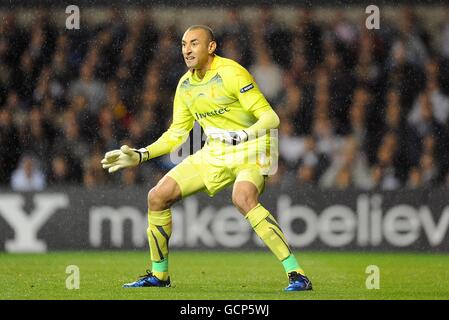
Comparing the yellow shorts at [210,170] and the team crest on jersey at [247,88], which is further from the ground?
the team crest on jersey at [247,88]

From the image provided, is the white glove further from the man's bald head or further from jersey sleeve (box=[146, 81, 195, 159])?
the man's bald head

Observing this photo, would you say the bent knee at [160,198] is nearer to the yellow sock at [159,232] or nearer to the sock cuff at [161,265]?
the yellow sock at [159,232]

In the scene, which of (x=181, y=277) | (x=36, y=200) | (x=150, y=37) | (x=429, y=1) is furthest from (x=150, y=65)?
(x=181, y=277)

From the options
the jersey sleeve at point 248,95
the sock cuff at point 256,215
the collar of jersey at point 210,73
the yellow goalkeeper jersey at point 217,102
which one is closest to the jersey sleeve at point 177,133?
the yellow goalkeeper jersey at point 217,102

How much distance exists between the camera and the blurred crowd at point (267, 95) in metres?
14.9

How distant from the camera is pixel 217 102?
9.52 m

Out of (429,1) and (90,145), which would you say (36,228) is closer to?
(90,145)

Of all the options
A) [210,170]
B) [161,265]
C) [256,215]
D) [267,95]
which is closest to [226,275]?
[161,265]

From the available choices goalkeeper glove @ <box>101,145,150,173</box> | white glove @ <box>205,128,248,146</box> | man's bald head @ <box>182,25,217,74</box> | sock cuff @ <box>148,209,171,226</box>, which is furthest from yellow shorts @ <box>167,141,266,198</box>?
man's bald head @ <box>182,25,217,74</box>

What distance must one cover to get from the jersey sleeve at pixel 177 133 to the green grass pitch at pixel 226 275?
3.63 ft

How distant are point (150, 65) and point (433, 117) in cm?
370

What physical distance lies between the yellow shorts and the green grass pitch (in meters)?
0.81

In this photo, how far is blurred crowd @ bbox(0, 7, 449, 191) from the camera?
1488cm

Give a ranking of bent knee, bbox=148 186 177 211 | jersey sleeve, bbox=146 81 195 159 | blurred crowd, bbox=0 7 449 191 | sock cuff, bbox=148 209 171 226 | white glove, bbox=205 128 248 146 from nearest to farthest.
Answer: white glove, bbox=205 128 248 146, bent knee, bbox=148 186 177 211, sock cuff, bbox=148 209 171 226, jersey sleeve, bbox=146 81 195 159, blurred crowd, bbox=0 7 449 191
